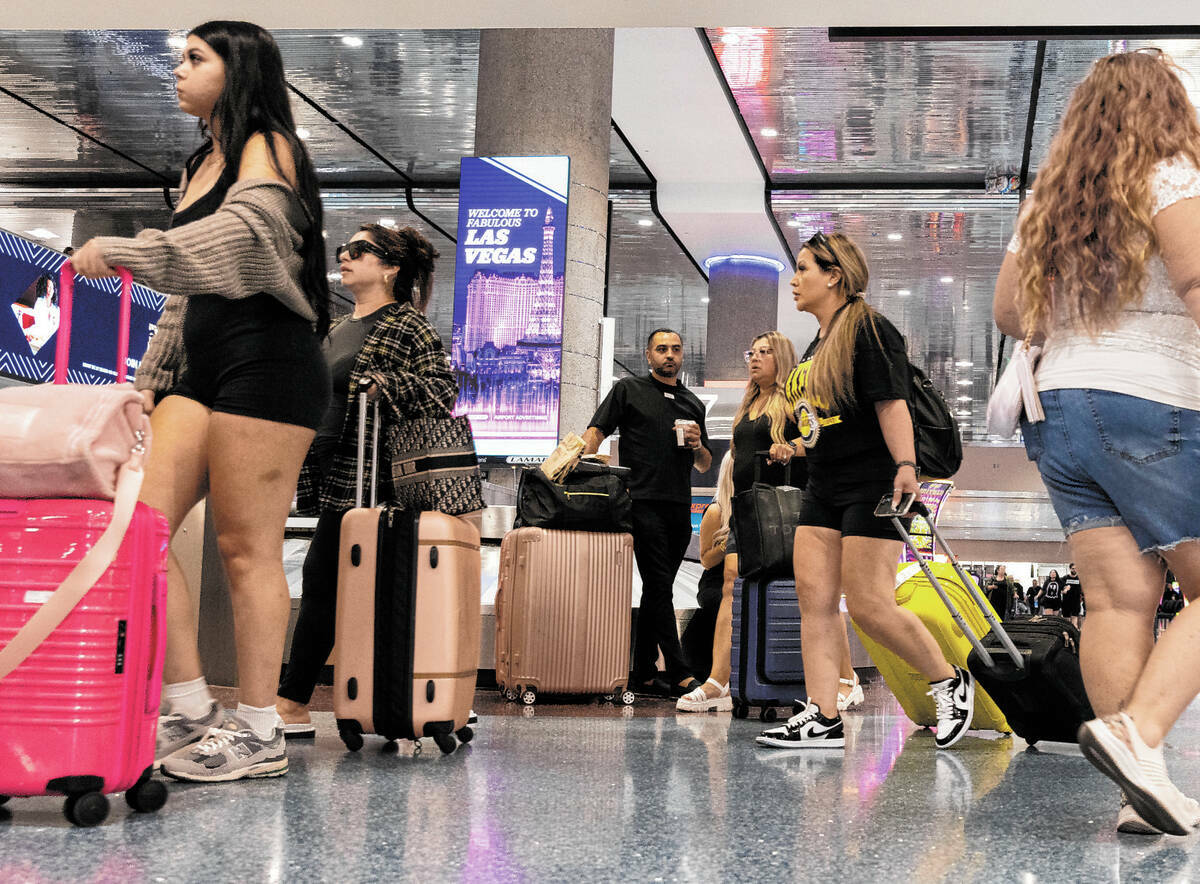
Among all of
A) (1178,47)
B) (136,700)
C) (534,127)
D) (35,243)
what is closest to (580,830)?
(136,700)

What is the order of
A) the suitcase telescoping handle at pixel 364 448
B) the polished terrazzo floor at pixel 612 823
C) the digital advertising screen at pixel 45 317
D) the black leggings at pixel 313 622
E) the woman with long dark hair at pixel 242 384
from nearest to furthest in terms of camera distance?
the polished terrazzo floor at pixel 612 823, the woman with long dark hair at pixel 242 384, the suitcase telescoping handle at pixel 364 448, the black leggings at pixel 313 622, the digital advertising screen at pixel 45 317

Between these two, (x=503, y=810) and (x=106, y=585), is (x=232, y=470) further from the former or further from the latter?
(x=503, y=810)

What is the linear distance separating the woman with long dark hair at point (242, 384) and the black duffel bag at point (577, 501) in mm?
2771

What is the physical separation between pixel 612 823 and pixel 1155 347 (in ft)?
4.49

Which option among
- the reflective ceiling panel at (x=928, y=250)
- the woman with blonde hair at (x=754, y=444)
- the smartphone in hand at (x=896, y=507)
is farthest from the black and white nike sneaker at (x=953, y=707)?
the reflective ceiling panel at (x=928, y=250)

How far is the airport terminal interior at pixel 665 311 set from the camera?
206 centimetres

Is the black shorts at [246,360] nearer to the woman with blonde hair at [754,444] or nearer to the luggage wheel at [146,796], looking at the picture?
the luggage wheel at [146,796]

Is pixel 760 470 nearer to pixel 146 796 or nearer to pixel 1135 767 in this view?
pixel 1135 767

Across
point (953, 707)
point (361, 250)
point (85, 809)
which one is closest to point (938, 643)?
point (953, 707)

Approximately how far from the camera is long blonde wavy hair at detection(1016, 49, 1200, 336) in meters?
2.38

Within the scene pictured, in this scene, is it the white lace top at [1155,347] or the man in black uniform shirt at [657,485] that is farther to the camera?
the man in black uniform shirt at [657,485]

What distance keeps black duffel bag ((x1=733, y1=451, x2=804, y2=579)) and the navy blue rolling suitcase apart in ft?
0.28

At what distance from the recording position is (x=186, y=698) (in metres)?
2.75

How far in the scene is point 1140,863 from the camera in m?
2.06
